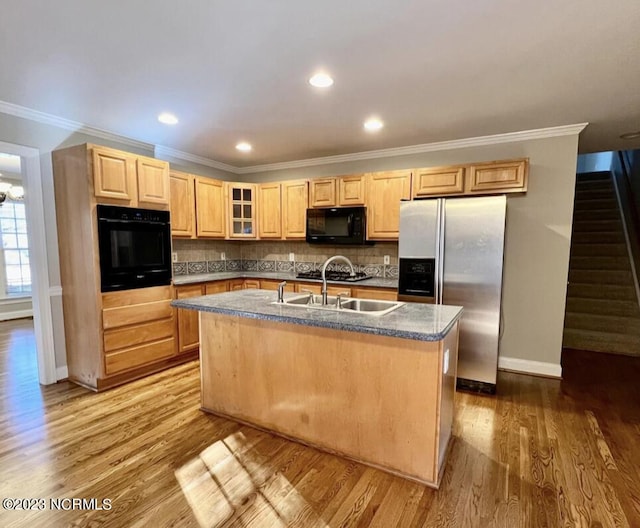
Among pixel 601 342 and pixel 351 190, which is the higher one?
pixel 351 190

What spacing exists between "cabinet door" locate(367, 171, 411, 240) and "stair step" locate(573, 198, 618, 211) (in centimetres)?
418

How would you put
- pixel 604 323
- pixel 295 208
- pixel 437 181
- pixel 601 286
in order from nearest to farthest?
pixel 437 181 < pixel 604 323 < pixel 295 208 < pixel 601 286

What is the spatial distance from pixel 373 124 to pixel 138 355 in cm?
323

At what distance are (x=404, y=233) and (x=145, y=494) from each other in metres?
2.85

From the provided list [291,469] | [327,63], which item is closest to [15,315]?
[291,469]

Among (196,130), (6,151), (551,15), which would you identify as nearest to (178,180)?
(196,130)

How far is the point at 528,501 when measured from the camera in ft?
5.83

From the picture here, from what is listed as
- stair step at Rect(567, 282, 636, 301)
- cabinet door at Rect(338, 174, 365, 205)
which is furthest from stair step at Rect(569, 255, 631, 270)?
cabinet door at Rect(338, 174, 365, 205)

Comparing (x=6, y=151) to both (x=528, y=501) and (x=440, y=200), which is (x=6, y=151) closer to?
(x=440, y=200)

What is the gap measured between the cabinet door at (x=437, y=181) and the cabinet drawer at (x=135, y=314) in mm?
2959

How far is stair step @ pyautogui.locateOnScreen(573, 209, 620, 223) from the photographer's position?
18.3 feet

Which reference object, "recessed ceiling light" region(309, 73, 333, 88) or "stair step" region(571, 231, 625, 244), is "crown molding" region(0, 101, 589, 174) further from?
"stair step" region(571, 231, 625, 244)

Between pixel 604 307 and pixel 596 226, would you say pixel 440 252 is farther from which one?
pixel 596 226

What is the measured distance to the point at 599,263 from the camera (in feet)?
16.3
